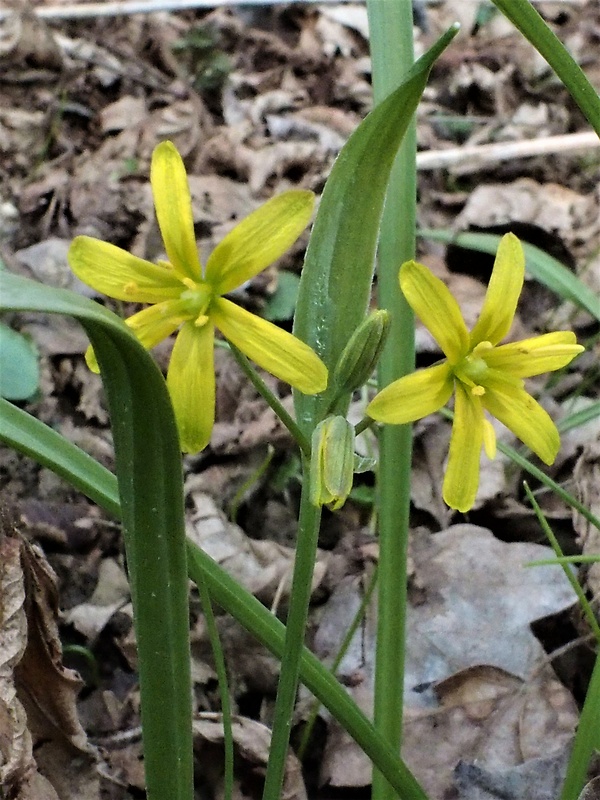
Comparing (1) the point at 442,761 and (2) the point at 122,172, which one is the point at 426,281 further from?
(2) the point at 122,172

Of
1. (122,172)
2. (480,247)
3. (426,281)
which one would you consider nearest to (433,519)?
(480,247)

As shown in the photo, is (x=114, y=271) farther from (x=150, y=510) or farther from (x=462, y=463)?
(x=462, y=463)

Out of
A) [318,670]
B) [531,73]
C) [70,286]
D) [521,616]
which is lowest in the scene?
[521,616]

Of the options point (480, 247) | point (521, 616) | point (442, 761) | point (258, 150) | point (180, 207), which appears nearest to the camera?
point (180, 207)

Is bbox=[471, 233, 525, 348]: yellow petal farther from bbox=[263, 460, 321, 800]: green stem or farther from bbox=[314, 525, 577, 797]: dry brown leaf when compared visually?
bbox=[314, 525, 577, 797]: dry brown leaf

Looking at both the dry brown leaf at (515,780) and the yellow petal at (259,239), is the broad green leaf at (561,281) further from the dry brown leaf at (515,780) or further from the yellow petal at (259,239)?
the yellow petal at (259,239)

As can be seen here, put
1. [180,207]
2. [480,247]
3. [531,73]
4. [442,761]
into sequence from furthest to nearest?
[531,73], [480,247], [442,761], [180,207]

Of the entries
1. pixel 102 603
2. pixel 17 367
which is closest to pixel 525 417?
pixel 102 603
